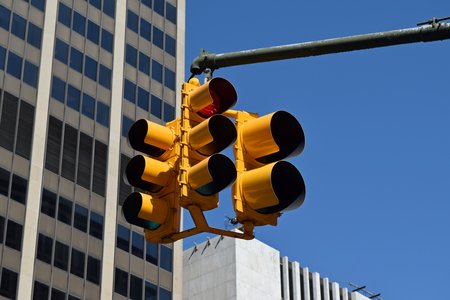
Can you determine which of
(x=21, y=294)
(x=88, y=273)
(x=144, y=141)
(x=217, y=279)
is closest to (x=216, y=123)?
(x=144, y=141)

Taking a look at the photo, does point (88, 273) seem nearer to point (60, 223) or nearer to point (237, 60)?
point (60, 223)

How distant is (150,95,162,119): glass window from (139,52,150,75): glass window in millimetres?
1768

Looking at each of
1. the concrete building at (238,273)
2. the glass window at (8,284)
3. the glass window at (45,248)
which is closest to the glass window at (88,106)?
the glass window at (45,248)

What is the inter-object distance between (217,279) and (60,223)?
3573 cm

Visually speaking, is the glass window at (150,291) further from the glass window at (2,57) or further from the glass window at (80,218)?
the glass window at (2,57)

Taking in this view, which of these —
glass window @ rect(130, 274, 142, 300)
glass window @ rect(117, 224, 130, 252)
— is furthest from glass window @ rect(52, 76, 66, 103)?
glass window @ rect(130, 274, 142, 300)

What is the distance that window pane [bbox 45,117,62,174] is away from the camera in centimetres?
5900

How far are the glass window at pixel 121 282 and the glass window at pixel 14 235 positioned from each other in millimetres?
6631

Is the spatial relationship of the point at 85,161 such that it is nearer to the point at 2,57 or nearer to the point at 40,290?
the point at 2,57

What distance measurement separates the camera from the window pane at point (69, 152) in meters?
59.8

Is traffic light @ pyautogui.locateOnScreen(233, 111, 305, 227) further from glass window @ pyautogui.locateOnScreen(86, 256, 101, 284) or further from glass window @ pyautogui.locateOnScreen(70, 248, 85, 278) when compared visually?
glass window @ pyautogui.locateOnScreen(86, 256, 101, 284)

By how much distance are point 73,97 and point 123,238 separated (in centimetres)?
873

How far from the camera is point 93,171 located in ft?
202

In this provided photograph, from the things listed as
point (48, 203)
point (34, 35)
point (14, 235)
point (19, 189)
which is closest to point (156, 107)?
point (34, 35)
